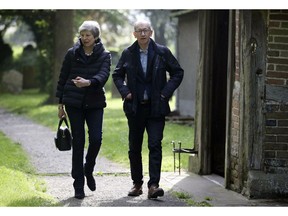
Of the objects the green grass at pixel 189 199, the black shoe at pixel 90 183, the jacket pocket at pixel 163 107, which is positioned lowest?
the green grass at pixel 189 199

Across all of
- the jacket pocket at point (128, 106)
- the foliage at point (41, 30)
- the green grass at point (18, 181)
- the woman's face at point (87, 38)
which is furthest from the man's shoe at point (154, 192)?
the foliage at point (41, 30)

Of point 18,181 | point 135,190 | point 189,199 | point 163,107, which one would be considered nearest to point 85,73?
point 163,107

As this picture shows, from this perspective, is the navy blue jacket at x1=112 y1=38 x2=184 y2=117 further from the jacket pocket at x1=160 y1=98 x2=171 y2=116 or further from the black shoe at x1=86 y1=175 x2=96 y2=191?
the black shoe at x1=86 y1=175 x2=96 y2=191

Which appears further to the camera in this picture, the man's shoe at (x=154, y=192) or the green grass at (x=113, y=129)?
the green grass at (x=113, y=129)

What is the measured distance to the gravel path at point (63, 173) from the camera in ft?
20.1

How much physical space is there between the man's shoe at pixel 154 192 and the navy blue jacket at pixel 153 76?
0.56m

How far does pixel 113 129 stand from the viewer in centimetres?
1032

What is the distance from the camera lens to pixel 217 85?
7.85 m

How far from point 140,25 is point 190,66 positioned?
9023mm

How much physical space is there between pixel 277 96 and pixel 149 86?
1.02m

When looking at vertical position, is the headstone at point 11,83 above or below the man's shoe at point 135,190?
above

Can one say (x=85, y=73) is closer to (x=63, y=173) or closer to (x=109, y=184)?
(x=109, y=184)

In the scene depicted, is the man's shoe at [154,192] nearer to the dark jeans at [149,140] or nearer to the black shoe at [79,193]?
the dark jeans at [149,140]
